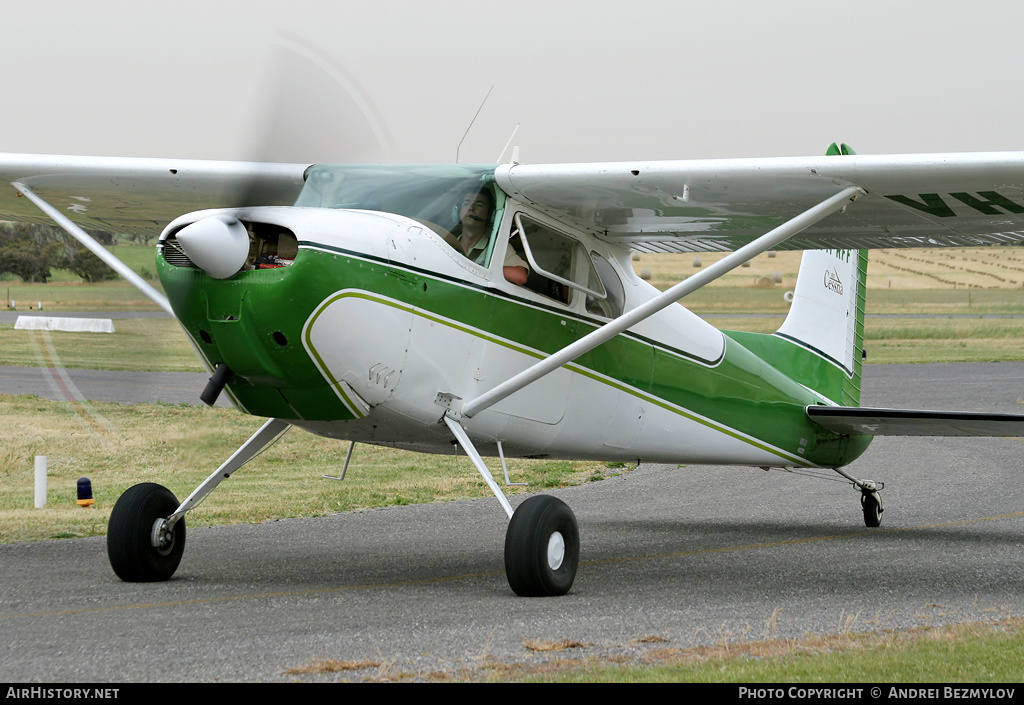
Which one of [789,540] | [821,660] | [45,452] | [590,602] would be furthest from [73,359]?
[821,660]

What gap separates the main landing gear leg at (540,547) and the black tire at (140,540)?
2490 millimetres

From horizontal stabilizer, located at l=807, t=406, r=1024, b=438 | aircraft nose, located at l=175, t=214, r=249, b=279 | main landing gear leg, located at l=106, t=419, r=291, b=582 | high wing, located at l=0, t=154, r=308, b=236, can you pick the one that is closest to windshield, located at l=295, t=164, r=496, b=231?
high wing, located at l=0, t=154, r=308, b=236

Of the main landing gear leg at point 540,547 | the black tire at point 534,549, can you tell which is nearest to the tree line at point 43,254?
the main landing gear leg at point 540,547

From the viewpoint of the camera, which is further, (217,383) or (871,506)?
(871,506)

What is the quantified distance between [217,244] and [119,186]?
11.7 feet

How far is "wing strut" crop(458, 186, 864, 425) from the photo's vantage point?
7855mm

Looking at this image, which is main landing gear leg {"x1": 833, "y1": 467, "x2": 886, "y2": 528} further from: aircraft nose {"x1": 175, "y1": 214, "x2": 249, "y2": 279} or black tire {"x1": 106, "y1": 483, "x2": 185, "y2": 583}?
aircraft nose {"x1": 175, "y1": 214, "x2": 249, "y2": 279}

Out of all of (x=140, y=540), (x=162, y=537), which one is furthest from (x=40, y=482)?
(x=140, y=540)

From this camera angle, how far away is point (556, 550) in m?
7.54

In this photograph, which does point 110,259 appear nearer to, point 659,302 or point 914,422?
point 659,302

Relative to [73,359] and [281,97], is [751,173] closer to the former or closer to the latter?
[281,97]

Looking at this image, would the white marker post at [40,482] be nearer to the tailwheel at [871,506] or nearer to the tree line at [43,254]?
the tree line at [43,254]

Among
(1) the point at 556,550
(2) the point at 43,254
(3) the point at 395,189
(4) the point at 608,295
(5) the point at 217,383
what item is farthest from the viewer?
(2) the point at 43,254

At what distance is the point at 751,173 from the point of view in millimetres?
7859
